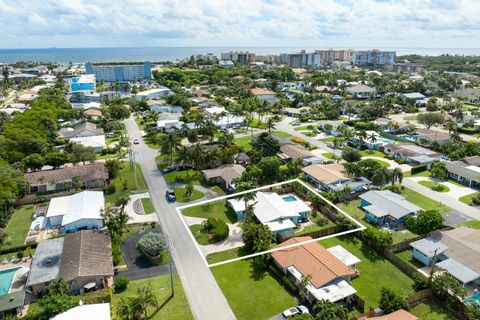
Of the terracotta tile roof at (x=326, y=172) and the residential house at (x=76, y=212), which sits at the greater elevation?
the terracotta tile roof at (x=326, y=172)

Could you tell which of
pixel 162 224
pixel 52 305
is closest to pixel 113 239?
pixel 162 224

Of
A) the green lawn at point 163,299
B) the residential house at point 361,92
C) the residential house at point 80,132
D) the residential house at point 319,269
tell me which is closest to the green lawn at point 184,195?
the green lawn at point 163,299

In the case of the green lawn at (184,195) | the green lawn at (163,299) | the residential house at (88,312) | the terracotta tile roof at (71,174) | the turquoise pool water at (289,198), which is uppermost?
the terracotta tile roof at (71,174)

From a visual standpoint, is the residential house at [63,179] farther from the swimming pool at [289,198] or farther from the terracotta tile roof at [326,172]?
the terracotta tile roof at [326,172]

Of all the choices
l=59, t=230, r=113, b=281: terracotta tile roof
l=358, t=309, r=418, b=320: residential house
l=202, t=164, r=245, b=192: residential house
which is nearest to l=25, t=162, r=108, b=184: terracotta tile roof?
l=202, t=164, r=245, b=192: residential house

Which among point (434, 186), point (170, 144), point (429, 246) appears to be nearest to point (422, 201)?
point (434, 186)

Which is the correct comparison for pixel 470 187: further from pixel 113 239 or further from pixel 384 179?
pixel 113 239
